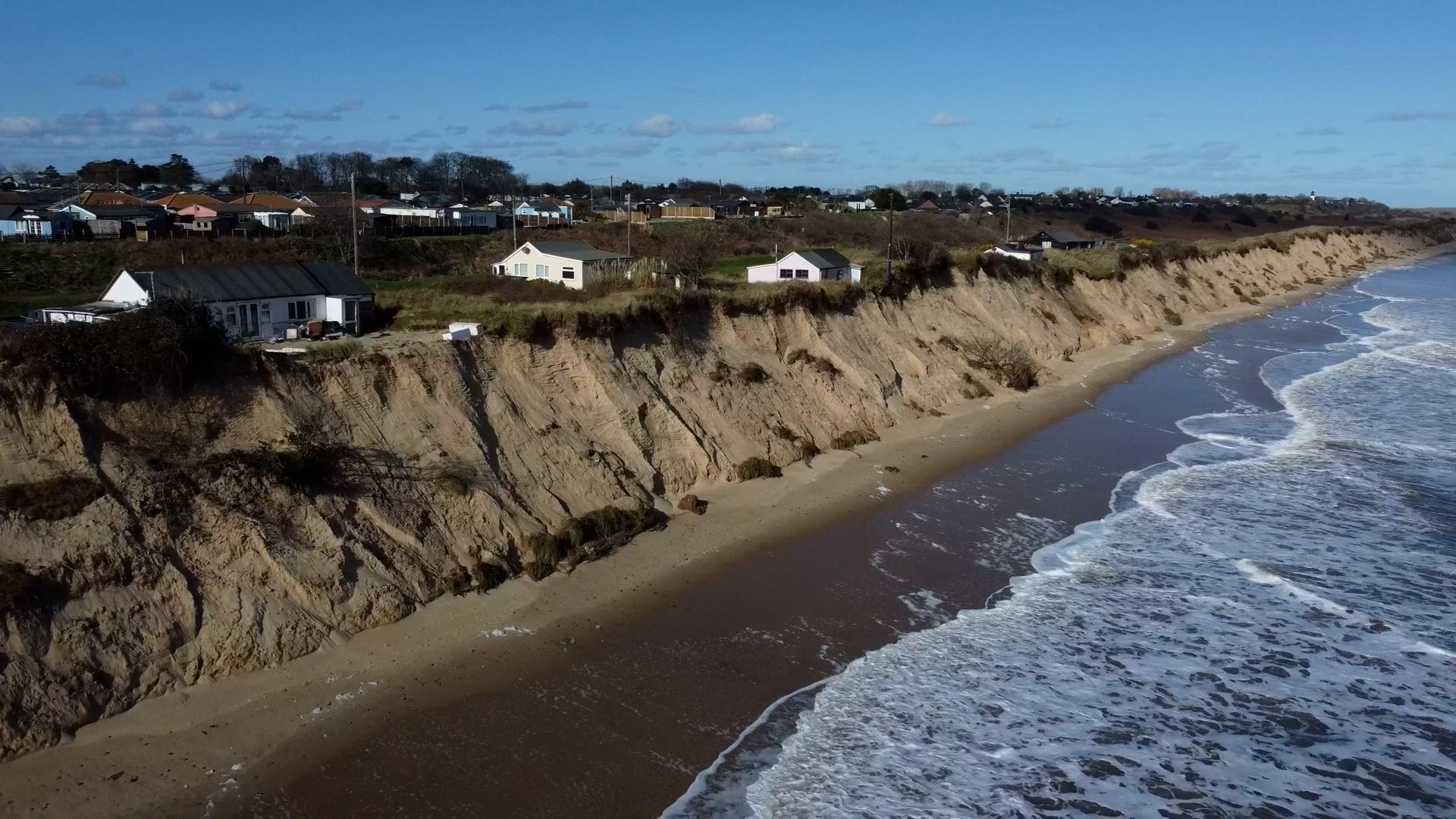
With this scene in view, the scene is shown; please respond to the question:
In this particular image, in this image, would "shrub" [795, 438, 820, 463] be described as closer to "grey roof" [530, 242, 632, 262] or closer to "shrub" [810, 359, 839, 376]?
"shrub" [810, 359, 839, 376]

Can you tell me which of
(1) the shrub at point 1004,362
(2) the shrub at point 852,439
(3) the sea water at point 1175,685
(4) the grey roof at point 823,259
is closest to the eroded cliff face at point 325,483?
(2) the shrub at point 852,439

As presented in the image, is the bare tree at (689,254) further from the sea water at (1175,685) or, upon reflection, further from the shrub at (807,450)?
the sea water at (1175,685)

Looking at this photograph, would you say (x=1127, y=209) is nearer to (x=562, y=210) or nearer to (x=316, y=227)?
(x=562, y=210)

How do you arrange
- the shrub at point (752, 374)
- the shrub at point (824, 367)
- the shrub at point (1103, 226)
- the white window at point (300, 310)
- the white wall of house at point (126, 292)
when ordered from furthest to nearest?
the shrub at point (1103, 226) → the shrub at point (824, 367) → the shrub at point (752, 374) → the white window at point (300, 310) → the white wall of house at point (126, 292)

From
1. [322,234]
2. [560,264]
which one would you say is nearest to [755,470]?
[560,264]

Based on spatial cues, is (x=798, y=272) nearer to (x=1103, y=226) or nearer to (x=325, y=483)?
(x=325, y=483)
